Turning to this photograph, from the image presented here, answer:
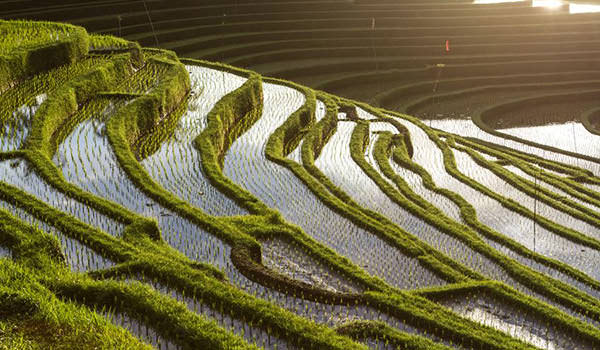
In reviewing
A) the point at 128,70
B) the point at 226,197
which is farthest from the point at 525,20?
the point at 226,197

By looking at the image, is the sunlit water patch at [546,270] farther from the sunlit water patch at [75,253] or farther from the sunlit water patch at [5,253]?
the sunlit water patch at [5,253]

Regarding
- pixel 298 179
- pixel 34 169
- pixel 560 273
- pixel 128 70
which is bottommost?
pixel 560 273

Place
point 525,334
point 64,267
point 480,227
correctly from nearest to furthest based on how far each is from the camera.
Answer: point 64,267 < point 525,334 < point 480,227

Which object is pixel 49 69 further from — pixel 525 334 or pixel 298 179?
pixel 525 334

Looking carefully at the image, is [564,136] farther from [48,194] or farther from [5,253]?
[5,253]

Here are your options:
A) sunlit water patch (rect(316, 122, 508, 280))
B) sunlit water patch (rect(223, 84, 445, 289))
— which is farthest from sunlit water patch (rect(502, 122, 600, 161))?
sunlit water patch (rect(223, 84, 445, 289))

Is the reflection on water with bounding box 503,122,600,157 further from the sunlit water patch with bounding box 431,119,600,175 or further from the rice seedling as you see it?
the rice seedling

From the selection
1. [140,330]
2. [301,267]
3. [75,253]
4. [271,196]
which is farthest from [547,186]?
[140,330]

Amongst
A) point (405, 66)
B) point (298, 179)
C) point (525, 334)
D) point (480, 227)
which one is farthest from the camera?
point (405, 66)
